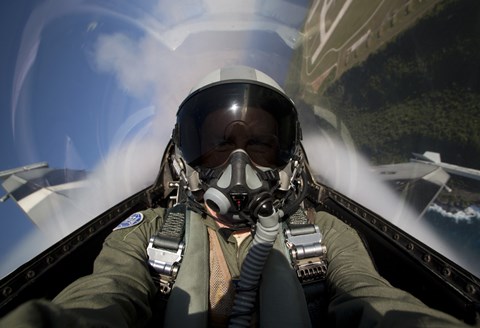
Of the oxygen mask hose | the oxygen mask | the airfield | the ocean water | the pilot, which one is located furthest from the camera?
the airfield

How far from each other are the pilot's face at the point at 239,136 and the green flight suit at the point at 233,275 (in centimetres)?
32

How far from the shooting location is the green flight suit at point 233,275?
0.63 m

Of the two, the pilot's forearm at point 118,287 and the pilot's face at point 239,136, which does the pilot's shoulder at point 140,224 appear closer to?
the pilot's forearm at point 118,287

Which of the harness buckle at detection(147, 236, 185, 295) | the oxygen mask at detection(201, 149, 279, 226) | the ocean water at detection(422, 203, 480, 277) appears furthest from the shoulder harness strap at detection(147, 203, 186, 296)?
the ocean water at detection(422, 203, 480, 277)

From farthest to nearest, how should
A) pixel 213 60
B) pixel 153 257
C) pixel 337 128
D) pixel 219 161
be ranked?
pixel 213 60, pixel 337 128, pixel 219 161, pixel 153 257

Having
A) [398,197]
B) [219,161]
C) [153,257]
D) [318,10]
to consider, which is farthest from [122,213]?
[318,10]

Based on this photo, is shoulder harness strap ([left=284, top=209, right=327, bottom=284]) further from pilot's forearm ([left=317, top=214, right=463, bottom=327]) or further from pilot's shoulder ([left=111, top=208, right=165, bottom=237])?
pilot's shoulder ([left=111, top=208, right=165, bottom=237])

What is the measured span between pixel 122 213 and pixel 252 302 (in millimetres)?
929

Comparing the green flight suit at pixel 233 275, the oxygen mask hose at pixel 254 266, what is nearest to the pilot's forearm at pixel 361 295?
the green flight suit at pixel 233 275

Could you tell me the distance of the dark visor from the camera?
1.14m

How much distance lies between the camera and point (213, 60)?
3.42 m

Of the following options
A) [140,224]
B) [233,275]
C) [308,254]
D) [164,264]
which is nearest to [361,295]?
[308,254]

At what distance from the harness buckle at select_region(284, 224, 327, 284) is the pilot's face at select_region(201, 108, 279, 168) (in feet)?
1.25

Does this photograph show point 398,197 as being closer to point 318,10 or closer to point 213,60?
point 318,10
